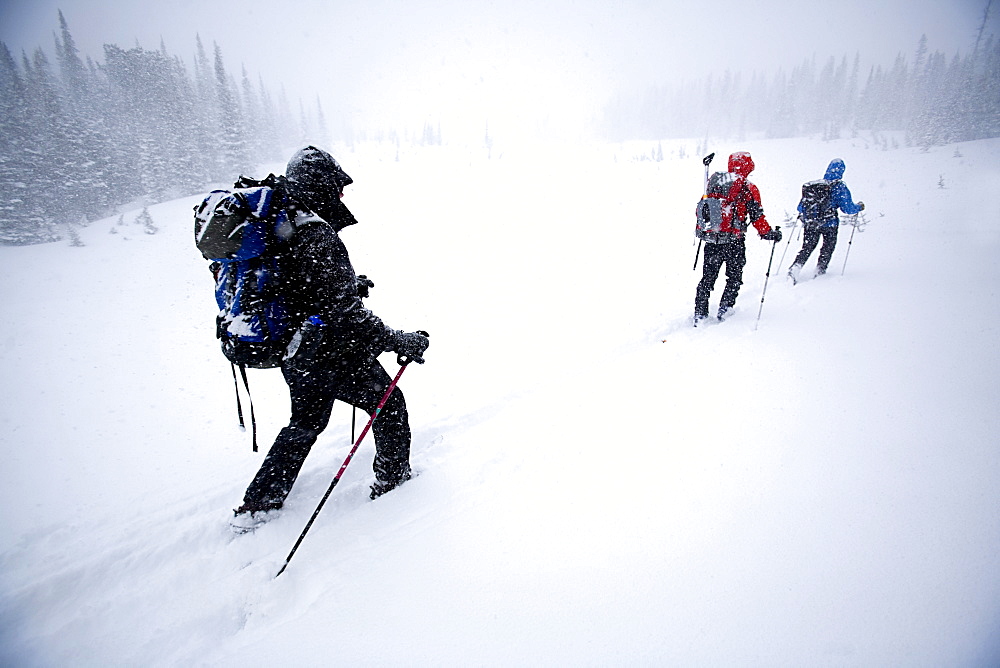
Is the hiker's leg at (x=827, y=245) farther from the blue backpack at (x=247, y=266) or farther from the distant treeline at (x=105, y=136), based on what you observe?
the distant treeline at (x=105, y=136)

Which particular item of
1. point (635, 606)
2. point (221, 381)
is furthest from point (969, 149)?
point (221, 381)

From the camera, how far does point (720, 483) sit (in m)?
2.74

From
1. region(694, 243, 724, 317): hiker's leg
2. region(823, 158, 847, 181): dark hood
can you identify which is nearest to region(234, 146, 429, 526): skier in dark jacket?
region(694, 243, 724, 317): hiker's leg

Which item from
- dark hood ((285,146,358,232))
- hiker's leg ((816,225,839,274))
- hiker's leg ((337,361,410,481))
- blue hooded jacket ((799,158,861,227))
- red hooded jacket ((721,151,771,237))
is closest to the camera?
dark hood ((285,146,358,232))

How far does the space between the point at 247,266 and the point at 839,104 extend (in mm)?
91146

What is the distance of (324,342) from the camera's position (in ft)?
8.51

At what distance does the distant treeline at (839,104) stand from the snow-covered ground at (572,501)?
54.4 m

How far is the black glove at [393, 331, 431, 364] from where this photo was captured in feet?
9.04

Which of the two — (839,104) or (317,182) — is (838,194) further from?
(839,104)

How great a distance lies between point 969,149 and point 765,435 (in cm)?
4277

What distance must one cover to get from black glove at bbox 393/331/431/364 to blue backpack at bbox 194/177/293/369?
2.32 ft

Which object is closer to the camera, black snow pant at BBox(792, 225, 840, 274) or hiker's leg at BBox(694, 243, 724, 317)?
hiker's leg at BBox(694, 243, 724, 317)

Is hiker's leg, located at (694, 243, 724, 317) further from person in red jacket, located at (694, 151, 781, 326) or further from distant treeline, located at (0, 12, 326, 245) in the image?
distant treeline, located at (0, 12, 326, 245)

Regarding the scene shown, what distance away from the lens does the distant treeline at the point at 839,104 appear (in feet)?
128
